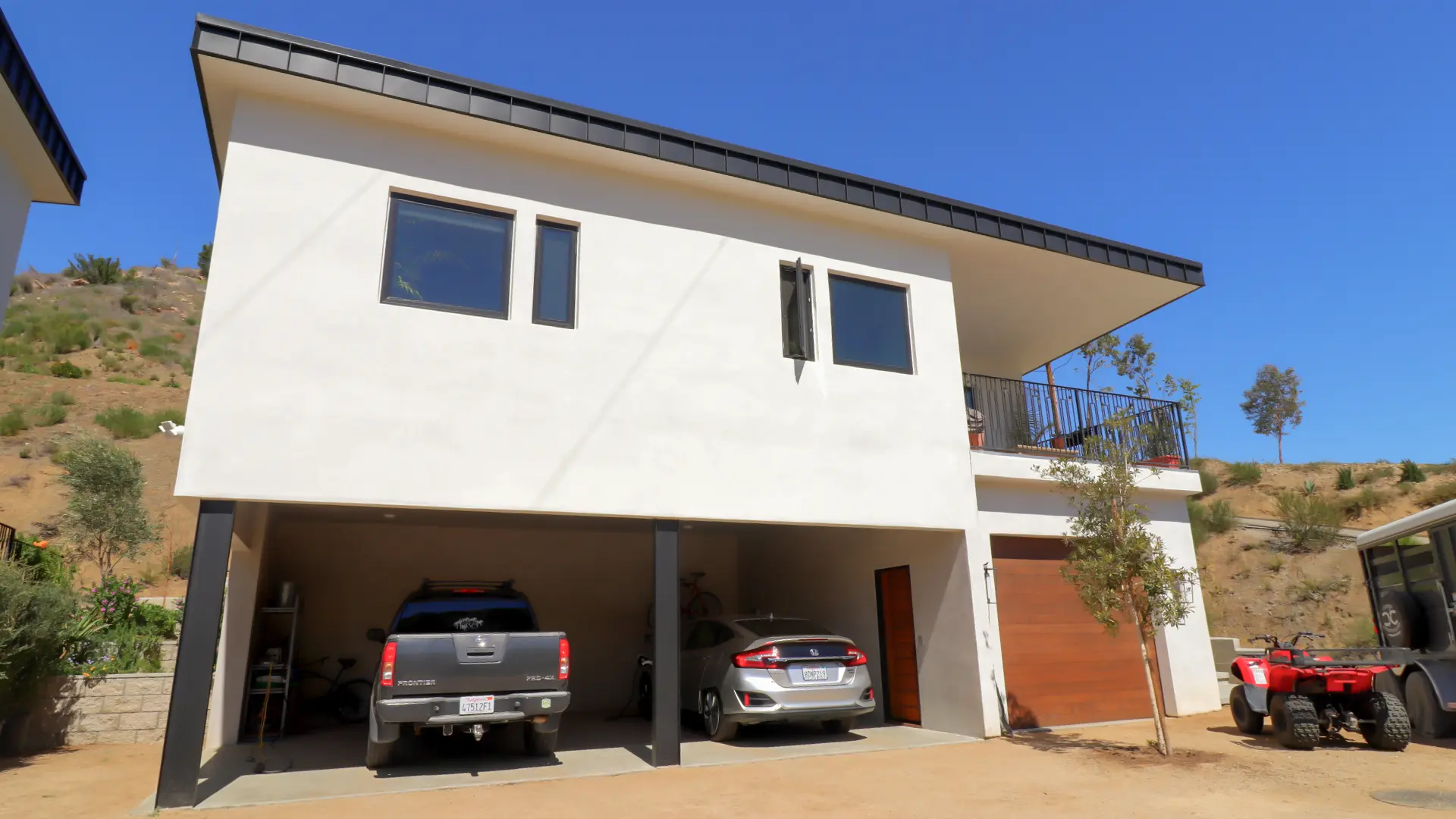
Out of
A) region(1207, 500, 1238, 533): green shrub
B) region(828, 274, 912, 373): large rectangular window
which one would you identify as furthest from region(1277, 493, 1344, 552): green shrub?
region(828, 274, 912, 373): large rectangular window

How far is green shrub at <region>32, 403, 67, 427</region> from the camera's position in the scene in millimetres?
26578

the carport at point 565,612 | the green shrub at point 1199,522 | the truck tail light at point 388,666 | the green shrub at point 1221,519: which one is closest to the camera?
the truck tail light at point 388,666

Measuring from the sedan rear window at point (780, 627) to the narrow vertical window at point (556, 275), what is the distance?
434 centimetres

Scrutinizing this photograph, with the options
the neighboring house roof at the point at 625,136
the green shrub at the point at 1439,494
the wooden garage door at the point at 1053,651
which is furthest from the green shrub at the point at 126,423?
the green shrub at the point at 1439,494

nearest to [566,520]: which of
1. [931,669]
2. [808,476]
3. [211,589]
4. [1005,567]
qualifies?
[808,476]

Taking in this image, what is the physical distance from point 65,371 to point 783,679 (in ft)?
114

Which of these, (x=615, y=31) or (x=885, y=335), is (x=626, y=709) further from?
(x=615, y=31)

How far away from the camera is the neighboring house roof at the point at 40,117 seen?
761cm

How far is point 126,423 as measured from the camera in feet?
89.1

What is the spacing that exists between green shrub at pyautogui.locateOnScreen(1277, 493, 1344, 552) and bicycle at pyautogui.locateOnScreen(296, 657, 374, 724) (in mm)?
25735

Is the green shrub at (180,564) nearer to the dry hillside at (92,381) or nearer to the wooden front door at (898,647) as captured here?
the dry hillside at (92,381)

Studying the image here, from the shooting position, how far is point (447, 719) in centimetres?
709

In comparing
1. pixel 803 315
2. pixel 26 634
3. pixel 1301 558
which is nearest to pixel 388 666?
pixel 26 634

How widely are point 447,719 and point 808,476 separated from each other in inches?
178
